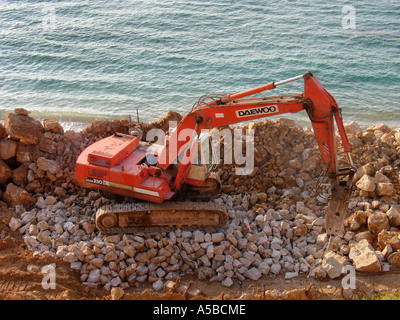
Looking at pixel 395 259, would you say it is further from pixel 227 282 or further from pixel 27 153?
pixel 27 153

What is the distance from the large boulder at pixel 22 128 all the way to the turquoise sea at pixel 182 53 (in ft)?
16.9

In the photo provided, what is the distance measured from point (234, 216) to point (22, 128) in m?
6.10

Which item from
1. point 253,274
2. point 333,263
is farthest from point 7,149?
point 333,263

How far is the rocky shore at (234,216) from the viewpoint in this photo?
8477 mm

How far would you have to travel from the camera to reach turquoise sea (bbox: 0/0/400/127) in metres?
17.2

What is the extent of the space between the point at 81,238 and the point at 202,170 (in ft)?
10.4

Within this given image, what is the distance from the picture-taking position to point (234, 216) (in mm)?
9758

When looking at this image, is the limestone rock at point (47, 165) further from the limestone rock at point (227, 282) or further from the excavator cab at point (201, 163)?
the limestone rock at point (227, 282)

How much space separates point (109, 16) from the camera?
2481 centimetres

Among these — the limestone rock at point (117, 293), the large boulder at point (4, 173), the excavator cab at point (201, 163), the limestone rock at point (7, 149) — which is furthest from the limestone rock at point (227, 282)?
the limestone rock at point (7, 149)

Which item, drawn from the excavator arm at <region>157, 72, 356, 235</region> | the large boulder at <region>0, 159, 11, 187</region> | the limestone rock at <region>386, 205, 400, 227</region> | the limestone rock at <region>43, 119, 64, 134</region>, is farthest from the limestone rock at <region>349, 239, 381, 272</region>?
the large boulder at <region>0, 159, 11, 187</region>

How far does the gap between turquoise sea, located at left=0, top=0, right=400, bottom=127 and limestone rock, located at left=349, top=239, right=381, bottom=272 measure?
804 cm

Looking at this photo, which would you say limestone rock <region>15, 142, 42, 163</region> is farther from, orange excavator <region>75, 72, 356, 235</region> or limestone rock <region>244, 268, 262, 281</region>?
limestone rock <region>244, 268, 262, 281</region>
